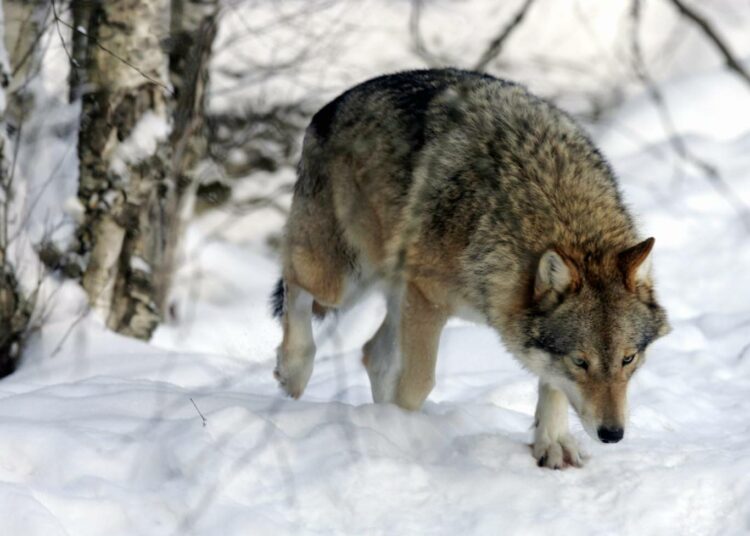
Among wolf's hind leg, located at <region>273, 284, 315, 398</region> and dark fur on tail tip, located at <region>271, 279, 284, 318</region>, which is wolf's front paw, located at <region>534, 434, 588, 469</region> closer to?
wolf's hind leg, located at <region>273, 284, 315, 398</region>

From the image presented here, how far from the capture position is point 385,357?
570 centimetres

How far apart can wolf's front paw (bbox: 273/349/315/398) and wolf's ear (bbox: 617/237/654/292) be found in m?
1.96

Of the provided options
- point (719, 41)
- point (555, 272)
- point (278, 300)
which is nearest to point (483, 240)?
point (555, 272)

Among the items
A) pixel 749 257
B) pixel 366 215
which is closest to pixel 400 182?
pixel 366 215

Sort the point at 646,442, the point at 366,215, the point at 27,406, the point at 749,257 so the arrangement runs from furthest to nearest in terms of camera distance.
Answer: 1. the point at 749,257
2. the point at 366,215
3. the point at 646,442
4. the point at 27,406

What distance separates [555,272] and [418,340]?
2.69 ft

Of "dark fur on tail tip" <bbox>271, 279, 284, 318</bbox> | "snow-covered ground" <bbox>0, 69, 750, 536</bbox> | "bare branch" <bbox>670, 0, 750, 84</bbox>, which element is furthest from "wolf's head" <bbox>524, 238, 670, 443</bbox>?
"dark fur on tail tip" <bbox>271, 279, 284, 318</bbox>

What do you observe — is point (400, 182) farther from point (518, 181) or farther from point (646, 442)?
point (646, 442)

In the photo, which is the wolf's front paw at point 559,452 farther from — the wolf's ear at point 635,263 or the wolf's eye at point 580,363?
the wolf's ear at point 635,263

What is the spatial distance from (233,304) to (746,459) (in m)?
6.16

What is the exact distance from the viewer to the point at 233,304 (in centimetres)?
1009

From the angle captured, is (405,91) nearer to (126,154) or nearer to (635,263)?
(635,263)

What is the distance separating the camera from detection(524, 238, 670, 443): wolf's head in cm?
438

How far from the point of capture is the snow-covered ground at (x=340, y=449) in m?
3.92
